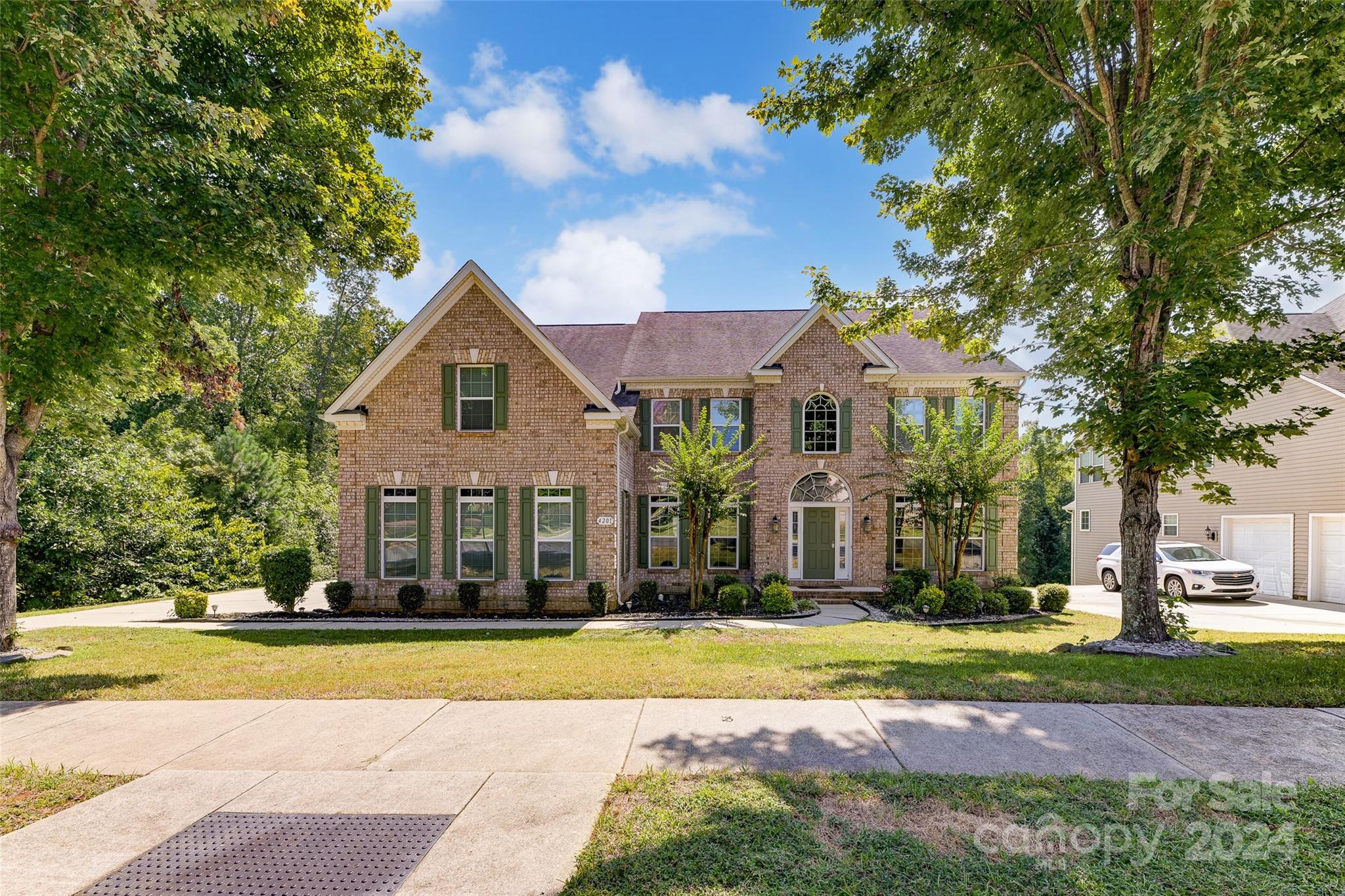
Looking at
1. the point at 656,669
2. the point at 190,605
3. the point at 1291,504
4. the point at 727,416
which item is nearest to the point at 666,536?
the point at 727,416

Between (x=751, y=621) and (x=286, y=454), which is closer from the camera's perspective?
(x=751, y=621)

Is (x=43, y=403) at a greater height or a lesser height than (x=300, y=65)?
lesser

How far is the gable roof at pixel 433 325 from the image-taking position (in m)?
13.6

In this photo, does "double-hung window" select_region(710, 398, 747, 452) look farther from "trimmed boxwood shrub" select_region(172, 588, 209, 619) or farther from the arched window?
"trimmed boxwood shrub" select_region(172, 588, 209, 619)

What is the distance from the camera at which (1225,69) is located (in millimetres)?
6738

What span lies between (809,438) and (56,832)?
51.0 ft

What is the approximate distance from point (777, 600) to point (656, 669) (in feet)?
21.8

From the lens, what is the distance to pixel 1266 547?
730 inches

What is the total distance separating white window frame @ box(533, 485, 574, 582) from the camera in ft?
44.9

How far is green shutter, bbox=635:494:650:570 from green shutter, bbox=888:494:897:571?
6.90 m

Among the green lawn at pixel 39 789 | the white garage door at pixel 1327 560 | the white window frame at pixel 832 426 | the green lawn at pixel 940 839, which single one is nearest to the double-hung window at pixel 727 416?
the white window frame at pixel 832 426

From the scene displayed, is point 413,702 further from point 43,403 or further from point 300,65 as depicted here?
point 300,65

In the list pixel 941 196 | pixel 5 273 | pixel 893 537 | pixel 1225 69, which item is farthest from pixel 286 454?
pixel 1225 69

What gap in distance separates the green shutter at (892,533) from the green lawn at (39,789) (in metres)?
16.0
